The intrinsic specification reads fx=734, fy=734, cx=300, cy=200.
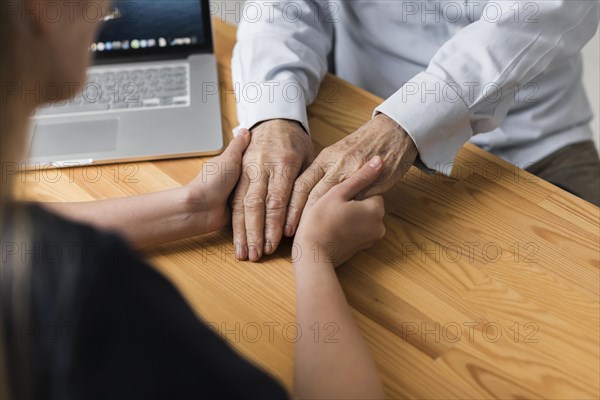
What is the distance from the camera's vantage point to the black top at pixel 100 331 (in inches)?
18.5

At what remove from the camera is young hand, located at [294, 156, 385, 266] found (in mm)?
865

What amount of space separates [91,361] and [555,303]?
553mm

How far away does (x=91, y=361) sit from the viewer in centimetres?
47

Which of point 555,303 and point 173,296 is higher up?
point 173,296

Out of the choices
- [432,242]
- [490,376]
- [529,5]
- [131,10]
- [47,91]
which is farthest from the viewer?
[131,10]

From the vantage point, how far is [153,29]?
119 centimetres

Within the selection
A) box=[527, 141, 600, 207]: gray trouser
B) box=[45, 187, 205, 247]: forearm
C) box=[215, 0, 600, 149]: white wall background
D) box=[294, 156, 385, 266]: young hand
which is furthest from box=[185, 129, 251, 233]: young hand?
box=[215, 0, 600, 149]: white wall background

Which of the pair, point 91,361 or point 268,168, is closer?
point 91,361

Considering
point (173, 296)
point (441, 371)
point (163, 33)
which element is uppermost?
point (173, 296)

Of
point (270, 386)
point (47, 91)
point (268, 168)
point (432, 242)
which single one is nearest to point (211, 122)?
point (268, 168)

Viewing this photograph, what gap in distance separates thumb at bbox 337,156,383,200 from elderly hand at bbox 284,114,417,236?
0.01 meters

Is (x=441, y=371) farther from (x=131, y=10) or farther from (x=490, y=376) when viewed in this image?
(x=131, y=10)

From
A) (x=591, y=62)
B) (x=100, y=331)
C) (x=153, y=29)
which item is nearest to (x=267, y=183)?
(x=153, y=29)

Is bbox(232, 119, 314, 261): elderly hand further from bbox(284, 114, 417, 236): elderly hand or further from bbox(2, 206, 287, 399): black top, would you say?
bbox(2, 206, 287, 399): black top
